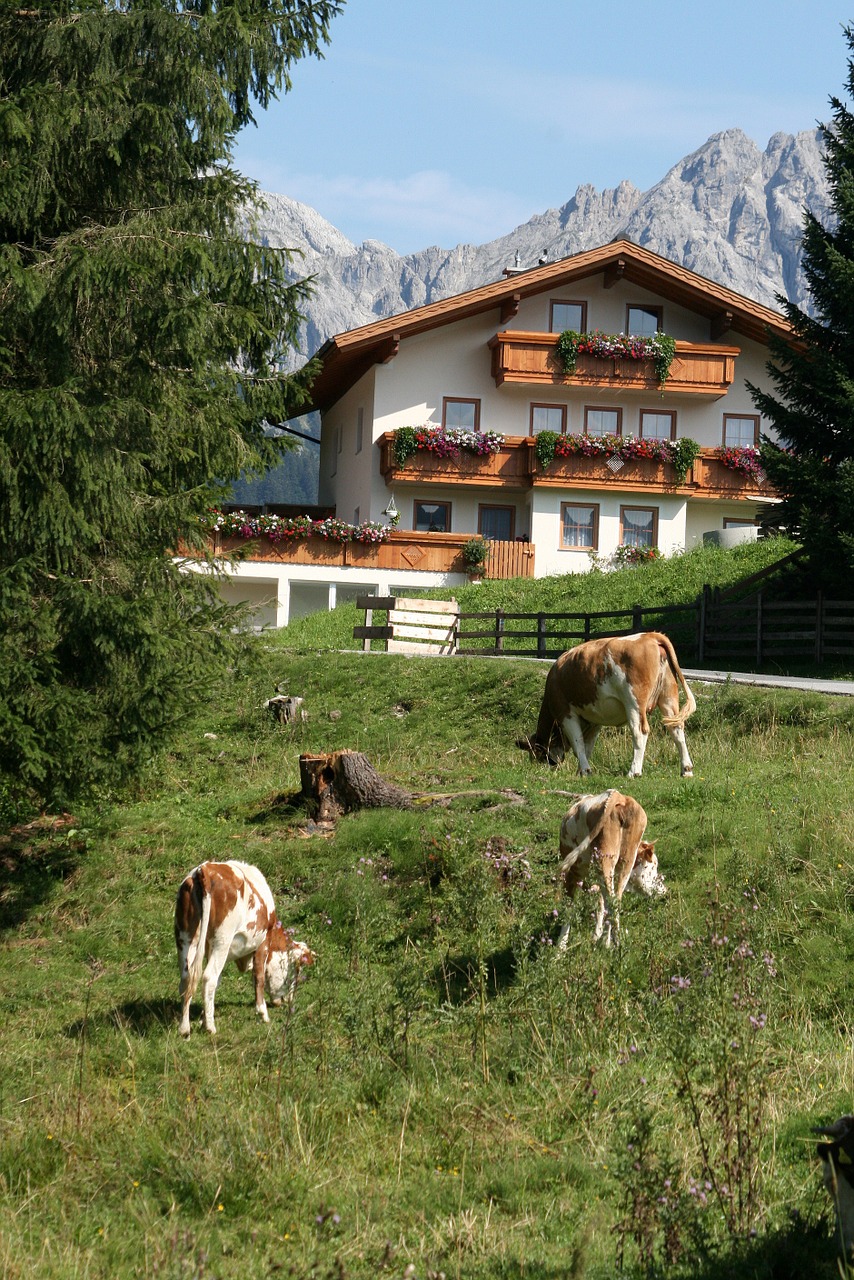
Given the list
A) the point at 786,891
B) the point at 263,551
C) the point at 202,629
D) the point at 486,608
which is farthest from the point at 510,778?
the point at 263,551

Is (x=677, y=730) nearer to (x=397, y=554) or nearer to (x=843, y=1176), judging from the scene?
(x=843, y=1176)

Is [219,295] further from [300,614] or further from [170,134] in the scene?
[300,614]

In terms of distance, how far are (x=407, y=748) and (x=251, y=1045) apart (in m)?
10.3

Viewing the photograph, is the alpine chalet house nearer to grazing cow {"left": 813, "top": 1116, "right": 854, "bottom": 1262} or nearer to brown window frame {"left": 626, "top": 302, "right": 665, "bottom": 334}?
brown window frame {"left": 626, "top": 302, "right": 665, "bottom": 334}

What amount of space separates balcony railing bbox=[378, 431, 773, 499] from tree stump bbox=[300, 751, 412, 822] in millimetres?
27353

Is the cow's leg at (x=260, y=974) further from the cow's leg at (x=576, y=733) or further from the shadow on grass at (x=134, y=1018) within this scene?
the cow's leg at (x=576, y=733)

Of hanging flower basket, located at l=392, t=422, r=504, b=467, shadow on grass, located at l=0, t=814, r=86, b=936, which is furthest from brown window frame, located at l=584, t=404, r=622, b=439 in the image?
shadow on grass, located at l=0, t=814, r=86, b=936

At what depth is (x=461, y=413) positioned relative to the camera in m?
43.0

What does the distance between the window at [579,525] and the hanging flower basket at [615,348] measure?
4.20 metres

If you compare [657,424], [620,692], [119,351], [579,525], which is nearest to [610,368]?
[657,424]

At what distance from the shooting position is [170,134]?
14047 mm

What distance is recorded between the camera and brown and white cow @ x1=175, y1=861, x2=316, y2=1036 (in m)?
9.09

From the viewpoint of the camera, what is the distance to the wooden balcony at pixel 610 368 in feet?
137

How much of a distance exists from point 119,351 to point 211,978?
24.5 feet
